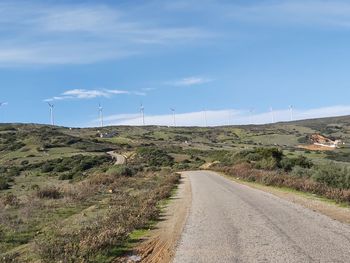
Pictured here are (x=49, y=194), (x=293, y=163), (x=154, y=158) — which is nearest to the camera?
(x=49, y=194)

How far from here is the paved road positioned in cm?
1059

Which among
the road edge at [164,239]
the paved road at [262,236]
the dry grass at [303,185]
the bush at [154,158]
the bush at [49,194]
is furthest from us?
the bush at [154,158]

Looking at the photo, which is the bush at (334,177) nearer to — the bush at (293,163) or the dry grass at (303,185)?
the dry grass at (303,185)

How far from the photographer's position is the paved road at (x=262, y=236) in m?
10.6

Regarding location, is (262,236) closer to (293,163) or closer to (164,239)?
(164,239)

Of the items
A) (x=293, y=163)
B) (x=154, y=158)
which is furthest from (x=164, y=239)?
(x=154, y=158)

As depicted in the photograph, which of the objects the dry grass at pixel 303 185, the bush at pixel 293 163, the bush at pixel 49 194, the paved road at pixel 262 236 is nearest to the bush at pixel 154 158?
the bush at pixel 293 163

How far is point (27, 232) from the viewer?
18.1m

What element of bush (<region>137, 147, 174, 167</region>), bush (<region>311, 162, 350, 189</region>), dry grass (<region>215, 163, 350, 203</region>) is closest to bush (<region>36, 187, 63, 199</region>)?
dry grass (<region>215, 163, 350, 203</region>)

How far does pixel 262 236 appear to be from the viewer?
13.1m

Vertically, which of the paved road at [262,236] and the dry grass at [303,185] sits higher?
the paved road at [262,236]

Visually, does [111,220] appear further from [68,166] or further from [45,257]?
[68,166]

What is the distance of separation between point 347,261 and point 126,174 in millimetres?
48084

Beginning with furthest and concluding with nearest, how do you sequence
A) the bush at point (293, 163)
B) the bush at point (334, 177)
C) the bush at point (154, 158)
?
the bush at point (154, 158), the bush at point (293, 163), the bush at point (334, 177)
